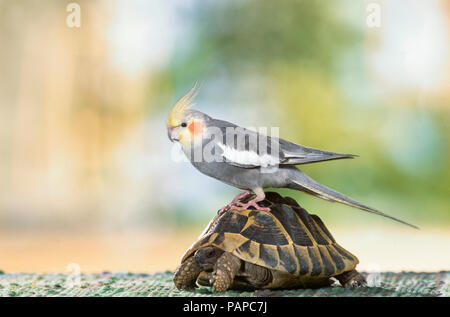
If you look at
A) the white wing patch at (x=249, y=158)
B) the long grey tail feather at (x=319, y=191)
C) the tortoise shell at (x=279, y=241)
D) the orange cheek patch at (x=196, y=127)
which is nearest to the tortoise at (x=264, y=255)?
the tortoise shell at (x=279, y=241)

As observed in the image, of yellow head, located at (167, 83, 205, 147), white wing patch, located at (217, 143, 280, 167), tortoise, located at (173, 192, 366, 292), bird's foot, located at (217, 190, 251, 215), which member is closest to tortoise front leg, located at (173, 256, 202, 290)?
tortoise, located at (173, 192, 366, 292)

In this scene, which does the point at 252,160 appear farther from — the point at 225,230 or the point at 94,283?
the point at 94,283

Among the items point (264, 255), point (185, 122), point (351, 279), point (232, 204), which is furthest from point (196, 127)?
point (351, 279)

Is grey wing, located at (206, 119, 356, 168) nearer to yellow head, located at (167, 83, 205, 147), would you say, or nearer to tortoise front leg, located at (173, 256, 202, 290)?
yellow head, located at (167, 83, 205, 147)

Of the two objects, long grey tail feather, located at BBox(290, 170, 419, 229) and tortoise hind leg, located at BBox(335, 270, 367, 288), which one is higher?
long grey tail feather, located at BBox(290, 170, 419, 229)

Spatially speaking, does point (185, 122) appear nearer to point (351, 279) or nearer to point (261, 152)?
point (261, 152)
